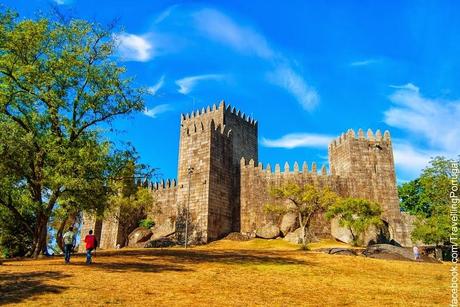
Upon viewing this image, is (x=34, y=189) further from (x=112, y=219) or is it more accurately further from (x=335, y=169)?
(x=335, y=169)

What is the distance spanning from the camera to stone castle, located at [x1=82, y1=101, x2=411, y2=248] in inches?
1580

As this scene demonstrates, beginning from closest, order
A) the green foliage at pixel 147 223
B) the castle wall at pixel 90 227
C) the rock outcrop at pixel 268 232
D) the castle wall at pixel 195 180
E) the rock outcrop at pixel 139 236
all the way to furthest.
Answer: the castle wall at pixel 195 180, the rock outcrop at pixel 268 232, the rock outcrop at pixel 139 236, the green foliage at pixel 147 223, the castle wall at pixel 90 227

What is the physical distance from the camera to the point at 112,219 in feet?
151

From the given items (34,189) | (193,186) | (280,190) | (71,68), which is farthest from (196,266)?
(193,186)

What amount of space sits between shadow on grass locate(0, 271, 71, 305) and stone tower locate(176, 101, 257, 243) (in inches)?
914

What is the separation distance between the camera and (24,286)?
526 inches

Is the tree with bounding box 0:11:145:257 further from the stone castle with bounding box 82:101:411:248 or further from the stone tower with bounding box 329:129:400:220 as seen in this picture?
the stone tower with bounding box 329:129:400:220

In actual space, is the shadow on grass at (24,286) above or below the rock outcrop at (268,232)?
below

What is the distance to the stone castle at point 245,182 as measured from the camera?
40.1 metres

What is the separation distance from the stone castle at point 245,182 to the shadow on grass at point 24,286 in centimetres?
2337

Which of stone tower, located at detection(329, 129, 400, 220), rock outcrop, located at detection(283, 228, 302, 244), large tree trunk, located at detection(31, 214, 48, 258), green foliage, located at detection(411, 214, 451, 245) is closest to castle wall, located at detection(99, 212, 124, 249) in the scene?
rock outcrop, located at detection(283, 228, 302, 244)

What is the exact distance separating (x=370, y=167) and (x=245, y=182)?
43.4 ft

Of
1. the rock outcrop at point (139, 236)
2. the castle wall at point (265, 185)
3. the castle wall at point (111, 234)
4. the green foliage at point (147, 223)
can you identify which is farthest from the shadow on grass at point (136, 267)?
the castle wall at point (111, 234)

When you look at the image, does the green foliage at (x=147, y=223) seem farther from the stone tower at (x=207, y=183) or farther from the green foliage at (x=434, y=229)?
the green foliage at (x=434, y=229)
